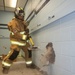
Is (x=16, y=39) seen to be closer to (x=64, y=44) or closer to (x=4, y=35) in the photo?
(x=64, y=44)

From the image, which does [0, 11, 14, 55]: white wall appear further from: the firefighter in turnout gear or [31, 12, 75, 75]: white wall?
[31, 12, 75, 75]: white wall

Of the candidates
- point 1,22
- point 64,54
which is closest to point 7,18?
point 1,22

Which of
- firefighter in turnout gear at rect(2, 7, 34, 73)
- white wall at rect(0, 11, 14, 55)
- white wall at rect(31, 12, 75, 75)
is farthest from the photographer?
white wall at rect(0, 11, 14, 55)

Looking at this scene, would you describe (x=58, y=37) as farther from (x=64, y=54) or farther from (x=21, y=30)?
(x=21, y=30)

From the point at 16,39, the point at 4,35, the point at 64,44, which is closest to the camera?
the point at 64,44

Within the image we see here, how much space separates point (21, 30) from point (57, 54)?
1.49 meters

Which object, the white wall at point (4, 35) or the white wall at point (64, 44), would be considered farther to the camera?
the white wall at point (4, 35)

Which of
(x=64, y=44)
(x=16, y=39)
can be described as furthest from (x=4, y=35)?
(x=64, y=44)

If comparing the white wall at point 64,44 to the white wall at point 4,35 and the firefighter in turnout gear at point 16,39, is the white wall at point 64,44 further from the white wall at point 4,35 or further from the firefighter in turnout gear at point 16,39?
the white wall at point 4,35

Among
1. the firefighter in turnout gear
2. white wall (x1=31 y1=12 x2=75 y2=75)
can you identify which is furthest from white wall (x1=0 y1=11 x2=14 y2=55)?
white wall (x1=31 y1=12 x2=75 y2=75)

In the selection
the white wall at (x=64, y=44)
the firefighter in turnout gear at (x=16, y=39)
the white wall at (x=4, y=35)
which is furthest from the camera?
the white wall at (x=4, y=35)

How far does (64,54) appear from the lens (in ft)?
5.65

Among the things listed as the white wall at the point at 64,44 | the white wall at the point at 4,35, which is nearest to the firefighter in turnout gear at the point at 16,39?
the white wall at the point at 64,44

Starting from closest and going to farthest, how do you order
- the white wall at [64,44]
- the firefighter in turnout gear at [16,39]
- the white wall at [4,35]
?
the white wall at [64,44], the firefighter in turnout gear at [16,39], the white wall at [4,35]
